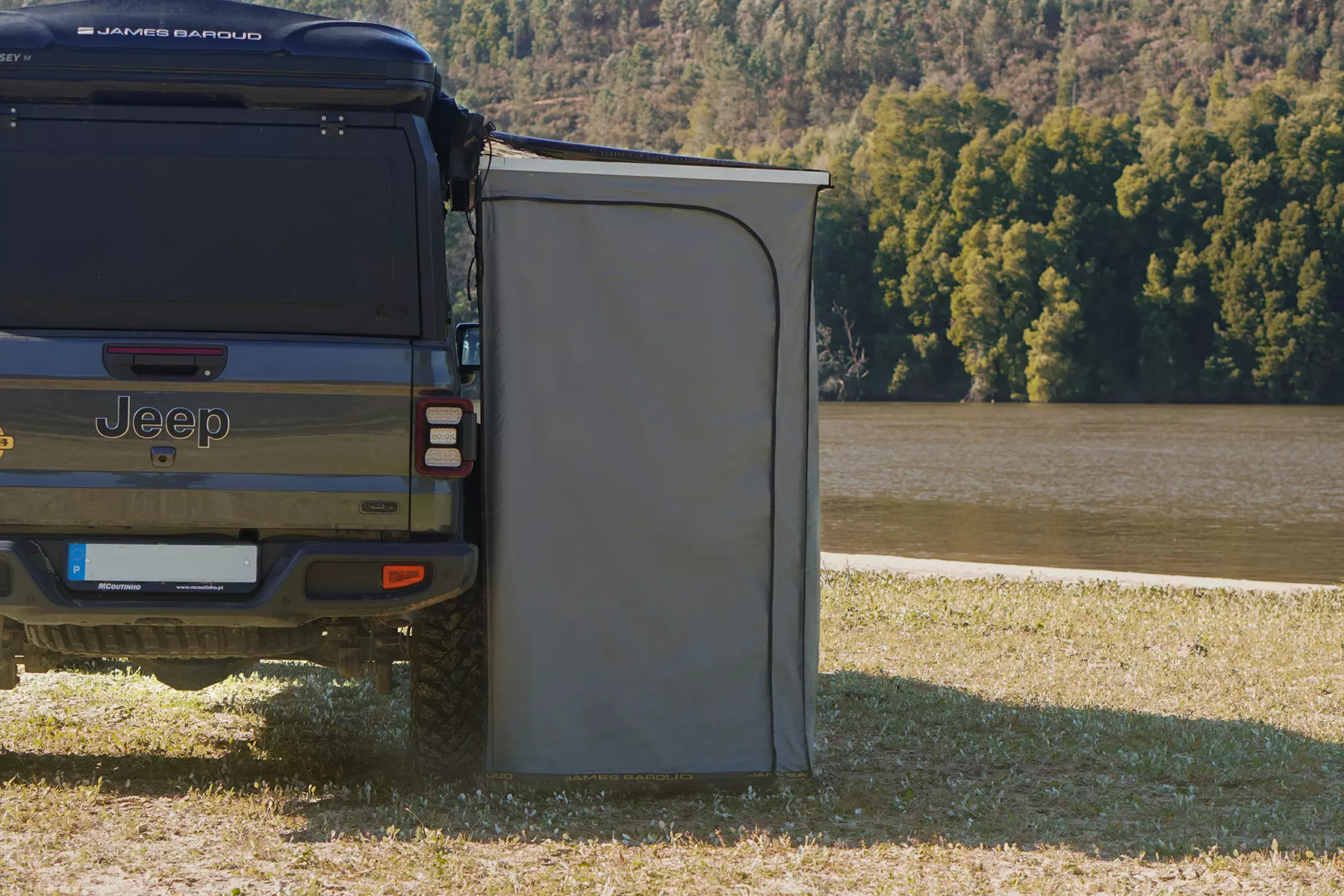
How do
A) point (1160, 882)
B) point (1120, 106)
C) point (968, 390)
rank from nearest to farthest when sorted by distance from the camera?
1. point (1160, 882)
2. point (968, 390)
3. point (1120, 106)

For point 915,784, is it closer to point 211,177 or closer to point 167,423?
point 167,423

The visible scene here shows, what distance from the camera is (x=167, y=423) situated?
16.7ft

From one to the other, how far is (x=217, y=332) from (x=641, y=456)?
1.58 m

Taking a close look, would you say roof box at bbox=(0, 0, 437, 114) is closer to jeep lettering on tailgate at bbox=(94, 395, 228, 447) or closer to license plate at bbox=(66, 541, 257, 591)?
jeep lettering on tailgate at bbox=(94, 395, 228, 447)

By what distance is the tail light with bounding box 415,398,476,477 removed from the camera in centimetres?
518

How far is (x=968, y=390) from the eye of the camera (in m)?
89.2

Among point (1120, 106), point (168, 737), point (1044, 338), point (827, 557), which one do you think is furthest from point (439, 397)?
point (1120, 106)

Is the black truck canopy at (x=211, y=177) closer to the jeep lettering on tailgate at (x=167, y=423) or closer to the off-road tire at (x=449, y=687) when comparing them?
the jeep lettering on tailgate at (x=167, y=423)

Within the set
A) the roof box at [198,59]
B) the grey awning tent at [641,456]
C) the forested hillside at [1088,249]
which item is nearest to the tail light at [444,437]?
the grey awning tent at [641,456]

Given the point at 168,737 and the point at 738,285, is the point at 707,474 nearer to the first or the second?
the point at 738,285

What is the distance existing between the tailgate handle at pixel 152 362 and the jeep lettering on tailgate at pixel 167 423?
9 centimetres

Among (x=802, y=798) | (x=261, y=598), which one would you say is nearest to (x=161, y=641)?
(x=261, y=598)

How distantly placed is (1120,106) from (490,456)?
5612 inches

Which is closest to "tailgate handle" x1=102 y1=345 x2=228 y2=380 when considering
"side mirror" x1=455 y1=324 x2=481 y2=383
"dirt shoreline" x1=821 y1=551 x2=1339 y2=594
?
"side mirror" x1=455 y1=324 x2=481 y2=383
